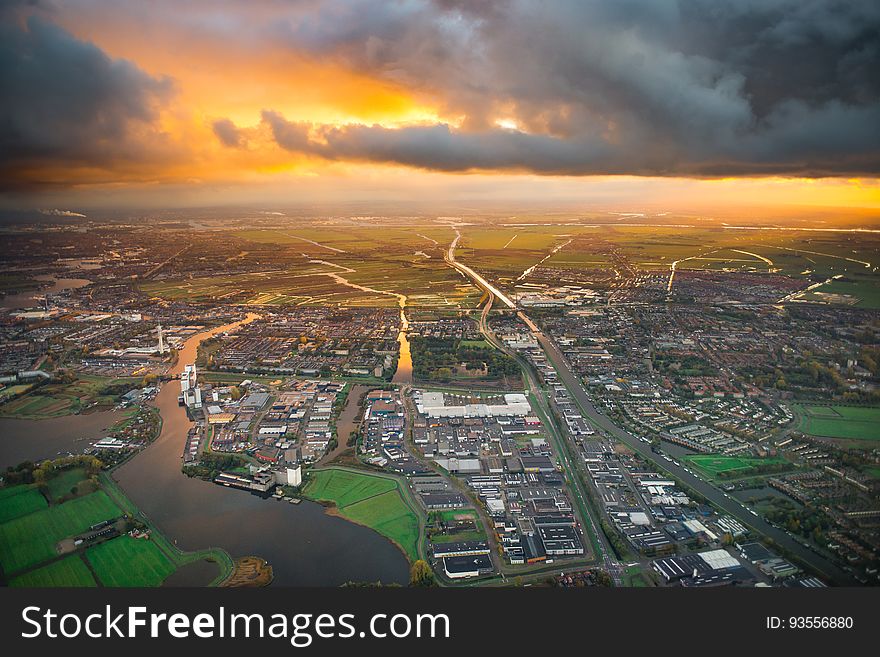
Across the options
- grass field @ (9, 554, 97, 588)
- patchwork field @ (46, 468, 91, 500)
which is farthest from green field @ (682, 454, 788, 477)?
patchwork field @ (46, 468, 91, 500)

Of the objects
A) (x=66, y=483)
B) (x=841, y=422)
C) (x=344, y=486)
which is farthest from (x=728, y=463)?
(x=66, y=483)

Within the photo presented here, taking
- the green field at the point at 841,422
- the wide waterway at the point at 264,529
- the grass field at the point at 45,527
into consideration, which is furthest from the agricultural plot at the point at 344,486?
the green field at the point at 841,422

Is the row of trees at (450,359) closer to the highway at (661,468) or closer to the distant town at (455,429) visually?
the distant town at (455,429)

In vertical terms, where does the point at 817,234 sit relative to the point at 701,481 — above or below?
above

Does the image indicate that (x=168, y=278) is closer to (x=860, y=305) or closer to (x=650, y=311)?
(x=650, y=311)

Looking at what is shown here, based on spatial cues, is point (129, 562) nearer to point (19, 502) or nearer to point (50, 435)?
point (19, 502)

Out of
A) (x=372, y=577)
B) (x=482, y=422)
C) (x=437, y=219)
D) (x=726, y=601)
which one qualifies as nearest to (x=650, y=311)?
(x=482, y=422)
